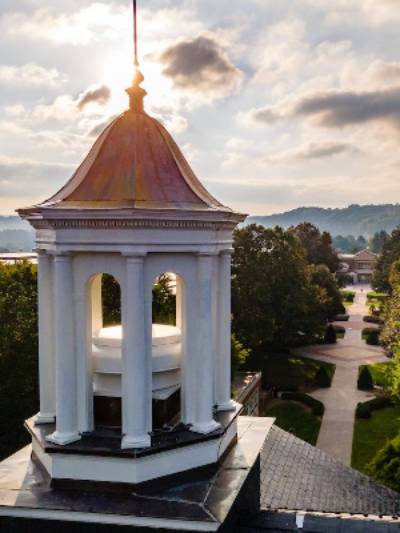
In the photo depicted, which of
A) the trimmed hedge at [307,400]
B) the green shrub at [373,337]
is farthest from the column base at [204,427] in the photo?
the green shrub at [373,337]

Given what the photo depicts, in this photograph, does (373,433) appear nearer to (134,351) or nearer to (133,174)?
(134,351)

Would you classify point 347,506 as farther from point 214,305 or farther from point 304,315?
point 304,315

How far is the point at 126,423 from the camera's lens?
29.1ft

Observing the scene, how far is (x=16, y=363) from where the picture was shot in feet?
79.2

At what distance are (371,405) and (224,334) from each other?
2850 centimetres

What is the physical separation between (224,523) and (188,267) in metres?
3.94

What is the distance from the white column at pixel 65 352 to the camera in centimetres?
904

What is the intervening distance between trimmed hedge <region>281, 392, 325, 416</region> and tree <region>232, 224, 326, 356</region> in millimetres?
4821

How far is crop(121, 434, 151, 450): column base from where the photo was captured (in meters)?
8.62

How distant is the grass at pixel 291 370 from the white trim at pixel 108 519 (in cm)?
3380

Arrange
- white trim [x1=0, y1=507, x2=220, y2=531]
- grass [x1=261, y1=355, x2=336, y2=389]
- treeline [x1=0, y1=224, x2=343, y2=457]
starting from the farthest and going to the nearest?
grass [x1=261, y1=355, x2=336, y2=389] < treeline [x1=0, y1=224, x2=343, y2=457] < white trim [x1=0, y1=507, x2=220, y2=531]

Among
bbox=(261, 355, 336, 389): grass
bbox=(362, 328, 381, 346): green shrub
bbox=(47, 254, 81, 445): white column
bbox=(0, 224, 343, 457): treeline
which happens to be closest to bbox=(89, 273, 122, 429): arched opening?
bbox=(47, 254, 81, 445): white column

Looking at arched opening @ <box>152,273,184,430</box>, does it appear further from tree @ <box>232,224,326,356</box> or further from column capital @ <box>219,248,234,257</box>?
tree @ <box>232,224,326,356</box>

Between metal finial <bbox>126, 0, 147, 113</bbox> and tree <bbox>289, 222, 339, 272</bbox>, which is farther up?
metal finial <bbox>126, 0, 147, 113</bbox>
